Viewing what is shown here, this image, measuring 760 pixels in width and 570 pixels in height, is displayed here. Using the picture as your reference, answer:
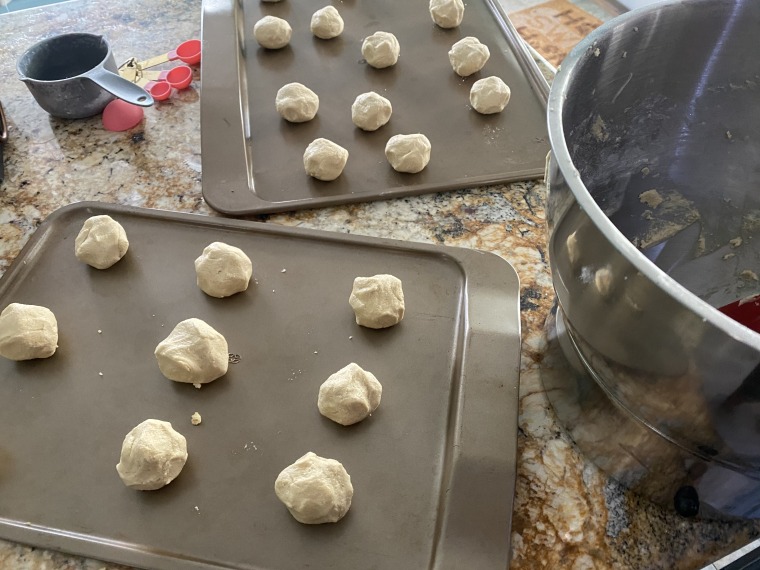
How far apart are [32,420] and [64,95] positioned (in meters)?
0.77

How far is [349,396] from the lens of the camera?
849 millimetres

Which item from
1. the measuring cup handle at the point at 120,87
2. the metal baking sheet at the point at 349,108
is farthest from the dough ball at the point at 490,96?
the measuring cup handle at the point at 120,87

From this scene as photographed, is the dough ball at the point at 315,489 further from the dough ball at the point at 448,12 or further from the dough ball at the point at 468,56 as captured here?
the dough ball at the point at 448,12

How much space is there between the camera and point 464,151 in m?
1.30

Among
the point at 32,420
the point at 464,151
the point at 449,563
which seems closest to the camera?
the point at 449,563

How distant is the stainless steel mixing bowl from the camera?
513 millimetres

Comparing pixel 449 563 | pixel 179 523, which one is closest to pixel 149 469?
pixel 179 523

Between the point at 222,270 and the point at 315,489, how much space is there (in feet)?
1.40

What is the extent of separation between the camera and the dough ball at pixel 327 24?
1.57 meters

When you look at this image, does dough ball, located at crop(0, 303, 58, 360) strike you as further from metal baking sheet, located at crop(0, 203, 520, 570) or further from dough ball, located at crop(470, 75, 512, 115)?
dough ball, located at crop(470, 75, 512, 115)

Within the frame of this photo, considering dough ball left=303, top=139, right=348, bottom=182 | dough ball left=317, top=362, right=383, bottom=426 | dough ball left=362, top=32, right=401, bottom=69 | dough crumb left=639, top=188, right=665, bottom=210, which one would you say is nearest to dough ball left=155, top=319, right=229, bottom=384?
dough ball left=317, top=362, right=383, bottom=426

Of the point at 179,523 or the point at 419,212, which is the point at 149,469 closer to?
the point at 179,523

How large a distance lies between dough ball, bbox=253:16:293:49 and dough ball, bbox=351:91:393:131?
1.21 feet

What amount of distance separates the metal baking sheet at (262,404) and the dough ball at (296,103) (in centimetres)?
34
